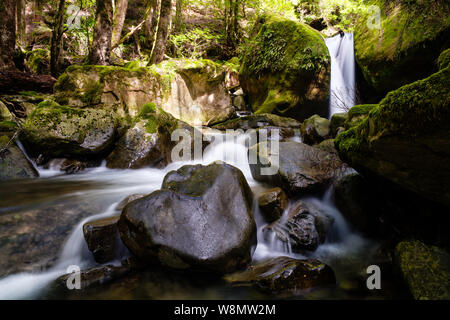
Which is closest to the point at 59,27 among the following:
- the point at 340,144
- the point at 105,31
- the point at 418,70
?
the point at 105,31

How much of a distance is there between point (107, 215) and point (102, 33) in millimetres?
6977

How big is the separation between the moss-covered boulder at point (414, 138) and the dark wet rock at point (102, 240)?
9.68ft

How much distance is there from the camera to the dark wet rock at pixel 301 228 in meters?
2.99

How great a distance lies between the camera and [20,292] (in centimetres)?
221

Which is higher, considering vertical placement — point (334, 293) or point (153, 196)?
point (153, 196)

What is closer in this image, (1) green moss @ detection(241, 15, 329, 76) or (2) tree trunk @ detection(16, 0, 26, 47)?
(1) green moss @ detection(241, 15, 329, 76)

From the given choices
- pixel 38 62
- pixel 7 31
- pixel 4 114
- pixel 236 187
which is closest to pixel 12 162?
pixel 4 114

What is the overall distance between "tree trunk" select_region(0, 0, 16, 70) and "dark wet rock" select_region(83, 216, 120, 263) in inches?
309

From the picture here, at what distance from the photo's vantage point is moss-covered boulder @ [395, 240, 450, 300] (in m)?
2.01

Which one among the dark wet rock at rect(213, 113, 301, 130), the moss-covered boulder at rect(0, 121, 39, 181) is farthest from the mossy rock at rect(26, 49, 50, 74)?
the dark wet rock at rect(213, 113, 301, 130)

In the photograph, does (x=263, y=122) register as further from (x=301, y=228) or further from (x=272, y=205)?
(x=301, y=228)

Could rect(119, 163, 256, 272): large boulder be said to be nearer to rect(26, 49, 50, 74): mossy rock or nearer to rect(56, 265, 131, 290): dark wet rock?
rect(56, 265, 131, 290): dark wet rock
